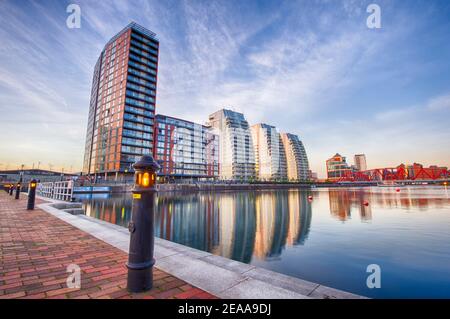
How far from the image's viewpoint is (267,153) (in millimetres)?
139875

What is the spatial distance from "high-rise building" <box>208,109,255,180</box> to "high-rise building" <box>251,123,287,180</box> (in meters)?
14.2

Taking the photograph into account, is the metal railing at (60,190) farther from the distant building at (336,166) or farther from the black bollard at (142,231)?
the distant building at (336,166)

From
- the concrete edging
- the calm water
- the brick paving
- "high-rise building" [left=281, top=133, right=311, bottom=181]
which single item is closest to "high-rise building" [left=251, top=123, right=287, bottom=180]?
"high-rise building" [left=281, top=133, right=311, bottom=181]

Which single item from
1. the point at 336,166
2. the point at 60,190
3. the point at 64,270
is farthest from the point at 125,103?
the point at 336,166

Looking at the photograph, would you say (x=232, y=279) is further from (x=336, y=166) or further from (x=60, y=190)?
(x=336, y=166)

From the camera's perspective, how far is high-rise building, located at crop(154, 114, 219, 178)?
75625mm

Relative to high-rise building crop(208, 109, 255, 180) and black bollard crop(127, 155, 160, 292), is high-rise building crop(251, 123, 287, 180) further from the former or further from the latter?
black bollard crop(127, 155, 160, 292)

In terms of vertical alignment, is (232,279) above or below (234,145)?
below

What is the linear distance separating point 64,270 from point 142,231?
169 cm

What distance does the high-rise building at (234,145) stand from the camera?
121 meters

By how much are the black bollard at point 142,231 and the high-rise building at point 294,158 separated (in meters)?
161

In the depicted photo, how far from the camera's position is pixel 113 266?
337 centimetres

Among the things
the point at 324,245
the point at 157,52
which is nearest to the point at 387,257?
the point at 324,245

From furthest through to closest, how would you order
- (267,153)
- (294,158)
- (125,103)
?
1. (294,158)
2. (267,153)
3. (125,103)
